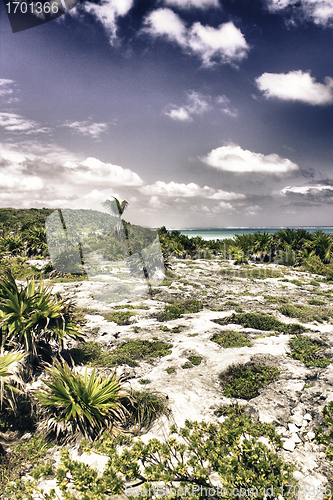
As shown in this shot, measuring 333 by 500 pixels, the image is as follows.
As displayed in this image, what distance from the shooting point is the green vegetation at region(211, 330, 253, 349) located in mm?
7080

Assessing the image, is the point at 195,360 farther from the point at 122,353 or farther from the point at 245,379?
the point at 122,353

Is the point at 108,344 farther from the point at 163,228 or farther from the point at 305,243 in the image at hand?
the point at 163,228

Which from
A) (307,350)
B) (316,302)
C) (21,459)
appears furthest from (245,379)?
(316,302)

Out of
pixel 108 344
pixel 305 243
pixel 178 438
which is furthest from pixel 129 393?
pixel 305 243

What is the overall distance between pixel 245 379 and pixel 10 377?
452cm

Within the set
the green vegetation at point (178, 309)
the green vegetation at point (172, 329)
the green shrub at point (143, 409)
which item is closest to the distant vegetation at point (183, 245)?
the green vegetation at point (178, 309)

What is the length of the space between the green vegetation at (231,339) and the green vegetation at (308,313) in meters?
3.17

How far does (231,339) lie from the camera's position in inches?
295

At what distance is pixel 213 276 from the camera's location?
18.8 m

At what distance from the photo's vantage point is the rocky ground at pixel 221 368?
3824 millimetres

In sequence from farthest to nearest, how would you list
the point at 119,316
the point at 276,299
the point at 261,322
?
the point at 276,299 → the point at 119,316 → the point at 261,322

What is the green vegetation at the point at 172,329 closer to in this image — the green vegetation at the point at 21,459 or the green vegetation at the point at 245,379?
the green vegetation at the point at 245,379

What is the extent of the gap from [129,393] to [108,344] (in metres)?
2.81

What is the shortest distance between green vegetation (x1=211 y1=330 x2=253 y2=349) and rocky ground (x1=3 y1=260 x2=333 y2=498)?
195 millimetres
